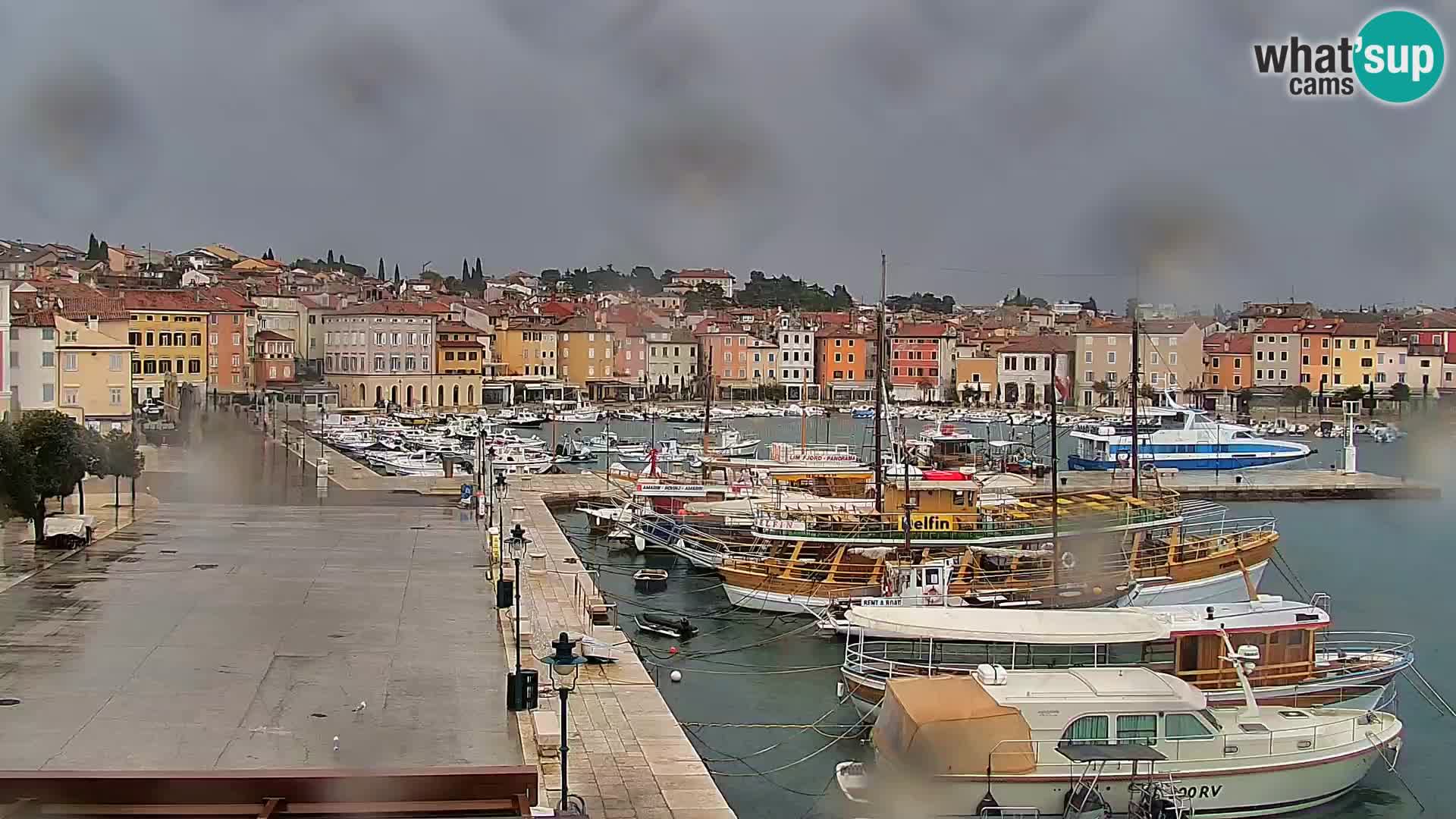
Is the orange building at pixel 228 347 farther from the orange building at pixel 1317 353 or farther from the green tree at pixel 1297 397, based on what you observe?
the green tree at pixel 1297 397

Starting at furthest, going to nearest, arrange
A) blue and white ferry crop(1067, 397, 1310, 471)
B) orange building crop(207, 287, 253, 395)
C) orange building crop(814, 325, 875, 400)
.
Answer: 1. orange building crop(814, 325, 875, 400)
2. orange building crop(207, 287, 253, 395)
3. blue and white ferry crop(1067, 397, 1310, 471)

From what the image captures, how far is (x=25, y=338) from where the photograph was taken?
59.8 feet

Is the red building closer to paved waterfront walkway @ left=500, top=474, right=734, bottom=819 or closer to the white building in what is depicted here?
the white building

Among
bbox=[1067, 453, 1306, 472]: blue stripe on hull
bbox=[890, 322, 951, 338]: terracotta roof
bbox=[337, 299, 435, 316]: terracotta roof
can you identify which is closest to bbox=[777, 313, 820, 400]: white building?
bbox=[890, 322, 951, 338]: terracotta roof

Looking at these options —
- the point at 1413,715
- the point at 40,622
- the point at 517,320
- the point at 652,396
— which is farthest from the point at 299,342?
the point at 1413,715

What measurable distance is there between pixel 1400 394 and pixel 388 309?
25471 millimetres

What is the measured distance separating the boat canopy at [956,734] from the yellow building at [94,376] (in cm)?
1646

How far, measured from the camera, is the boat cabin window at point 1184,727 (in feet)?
19.1

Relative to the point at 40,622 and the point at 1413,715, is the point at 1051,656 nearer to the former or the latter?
the point at 1413,715

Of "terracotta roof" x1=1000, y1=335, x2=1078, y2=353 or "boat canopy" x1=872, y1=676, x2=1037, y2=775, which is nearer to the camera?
"boat canopy" x1=872, y1=676, x2=1037, y2=775

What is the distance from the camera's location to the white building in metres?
43.6

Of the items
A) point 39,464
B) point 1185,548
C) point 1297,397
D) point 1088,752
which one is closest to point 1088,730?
point 1088,752

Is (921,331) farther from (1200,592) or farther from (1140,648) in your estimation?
(1140,648)

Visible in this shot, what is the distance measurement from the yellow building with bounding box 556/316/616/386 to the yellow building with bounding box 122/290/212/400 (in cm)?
1142
